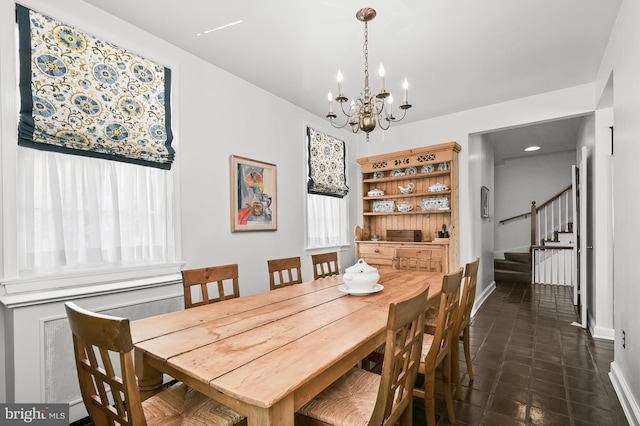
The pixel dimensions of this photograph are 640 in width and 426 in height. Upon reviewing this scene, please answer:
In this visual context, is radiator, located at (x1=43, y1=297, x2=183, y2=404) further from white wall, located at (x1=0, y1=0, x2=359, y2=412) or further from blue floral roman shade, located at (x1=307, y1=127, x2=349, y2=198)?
blue floral roman shade, located at (x1=307, y1=127, x2=349, y2=198)

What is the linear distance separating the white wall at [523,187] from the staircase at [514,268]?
624 mm

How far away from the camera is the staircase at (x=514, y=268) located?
258 inches

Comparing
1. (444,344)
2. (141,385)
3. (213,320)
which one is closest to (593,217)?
(444,344)

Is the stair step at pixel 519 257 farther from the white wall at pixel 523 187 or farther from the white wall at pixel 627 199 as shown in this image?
the white wall at pixel 627 199

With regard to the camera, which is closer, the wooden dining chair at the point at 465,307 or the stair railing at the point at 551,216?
the wooden dining chair at the point at 465,307

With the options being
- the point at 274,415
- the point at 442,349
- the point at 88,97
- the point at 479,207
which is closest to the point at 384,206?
the point at 479,207

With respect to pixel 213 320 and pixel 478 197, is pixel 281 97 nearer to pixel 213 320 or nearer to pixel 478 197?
pixel 213 320

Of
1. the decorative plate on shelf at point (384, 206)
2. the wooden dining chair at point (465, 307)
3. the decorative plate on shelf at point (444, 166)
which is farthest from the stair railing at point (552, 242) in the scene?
the wooden dining chair at point (465, 307)

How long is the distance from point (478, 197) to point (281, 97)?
337cm

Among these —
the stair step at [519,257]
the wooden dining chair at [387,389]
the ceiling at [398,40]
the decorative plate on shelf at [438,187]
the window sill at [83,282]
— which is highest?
the ceiling at [398,40]

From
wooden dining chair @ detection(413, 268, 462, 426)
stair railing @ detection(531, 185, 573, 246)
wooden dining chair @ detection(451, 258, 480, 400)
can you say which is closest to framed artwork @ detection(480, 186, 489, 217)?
stair railing @ detection(531, 185, 573, 246)

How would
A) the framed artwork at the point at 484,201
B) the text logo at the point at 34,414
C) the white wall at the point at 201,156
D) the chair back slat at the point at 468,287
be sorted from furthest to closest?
the framed artwork at the point at 484,201 → the chair back slat at the point at 468,287 → the white wall at the point at 201,156 → the text logo at the point at 34,414

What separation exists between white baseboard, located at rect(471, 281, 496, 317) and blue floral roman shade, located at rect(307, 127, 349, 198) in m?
2.53

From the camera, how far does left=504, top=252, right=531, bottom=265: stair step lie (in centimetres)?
680
